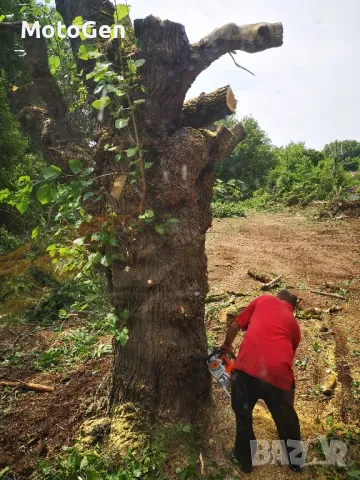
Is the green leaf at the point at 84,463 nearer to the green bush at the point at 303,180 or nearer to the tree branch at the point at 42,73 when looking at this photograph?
the tree branch at the point at 42,73

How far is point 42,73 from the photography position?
3580mm

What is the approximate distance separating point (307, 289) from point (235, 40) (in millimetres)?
4825

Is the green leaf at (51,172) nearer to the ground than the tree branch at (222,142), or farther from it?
nearer to the ground

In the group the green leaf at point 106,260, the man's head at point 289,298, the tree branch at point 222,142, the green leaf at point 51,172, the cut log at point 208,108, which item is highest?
the cut log at point 208,108

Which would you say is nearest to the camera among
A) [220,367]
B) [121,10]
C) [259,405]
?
[121,10]

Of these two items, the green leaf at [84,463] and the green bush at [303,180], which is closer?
the green leaf at [84,463]

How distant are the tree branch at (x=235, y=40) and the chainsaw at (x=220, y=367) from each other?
8.33 ft

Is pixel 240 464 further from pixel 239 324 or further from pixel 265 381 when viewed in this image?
pixel 239 324

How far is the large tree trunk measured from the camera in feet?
9.70

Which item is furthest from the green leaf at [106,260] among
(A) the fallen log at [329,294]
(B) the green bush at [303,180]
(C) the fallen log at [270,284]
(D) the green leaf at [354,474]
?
(B) the green bush at [303,180]

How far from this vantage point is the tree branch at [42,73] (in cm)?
Result: 353

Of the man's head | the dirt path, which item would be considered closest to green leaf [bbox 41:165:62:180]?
the man's head

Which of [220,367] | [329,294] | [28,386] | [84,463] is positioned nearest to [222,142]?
[220,367]

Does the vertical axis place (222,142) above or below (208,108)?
below
